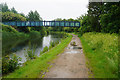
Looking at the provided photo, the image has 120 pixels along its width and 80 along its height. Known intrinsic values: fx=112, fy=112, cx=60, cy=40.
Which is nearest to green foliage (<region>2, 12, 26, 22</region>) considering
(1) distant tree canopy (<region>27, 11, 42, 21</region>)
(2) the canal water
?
(1) distant tree canopy (<region>27, 11, 42, 21</region>)

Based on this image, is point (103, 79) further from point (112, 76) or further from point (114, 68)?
point (114, 68)

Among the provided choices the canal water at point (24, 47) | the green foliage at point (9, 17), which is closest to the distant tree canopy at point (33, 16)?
the green foliage at point (9, 17)

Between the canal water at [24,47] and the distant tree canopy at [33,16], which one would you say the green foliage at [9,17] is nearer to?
the distant tree canopy at [33,16]

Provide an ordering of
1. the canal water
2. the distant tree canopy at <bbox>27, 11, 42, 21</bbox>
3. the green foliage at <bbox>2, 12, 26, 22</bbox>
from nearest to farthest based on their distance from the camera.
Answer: the canal water → the green foliage at <bbox>2, 12, 26, 22</bbox> → the distant tree canopy at <bbox>27, 11, 42, 21</bbox>

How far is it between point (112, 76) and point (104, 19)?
50.3ft

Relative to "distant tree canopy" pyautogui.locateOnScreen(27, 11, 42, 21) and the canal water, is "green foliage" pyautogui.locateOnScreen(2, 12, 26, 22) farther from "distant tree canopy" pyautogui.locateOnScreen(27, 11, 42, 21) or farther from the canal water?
the canal water

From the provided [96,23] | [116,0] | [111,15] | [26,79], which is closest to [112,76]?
[26,79]

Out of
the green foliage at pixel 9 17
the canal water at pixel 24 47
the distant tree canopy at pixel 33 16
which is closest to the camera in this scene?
the canal water at pixel 24 47

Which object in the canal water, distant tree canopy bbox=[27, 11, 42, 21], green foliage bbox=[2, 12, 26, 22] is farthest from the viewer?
distant tree canopy bbox=[27, 11, 42, 21]

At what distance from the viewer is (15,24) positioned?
50.8 meters

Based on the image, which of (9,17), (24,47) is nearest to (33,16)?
(9,17)

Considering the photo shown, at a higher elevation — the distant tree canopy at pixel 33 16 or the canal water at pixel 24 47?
the distant tree canopy at pixel 33 16

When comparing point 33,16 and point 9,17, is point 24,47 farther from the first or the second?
point 33,16

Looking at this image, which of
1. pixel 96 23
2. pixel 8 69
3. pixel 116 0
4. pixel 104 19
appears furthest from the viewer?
pixel 96 23
